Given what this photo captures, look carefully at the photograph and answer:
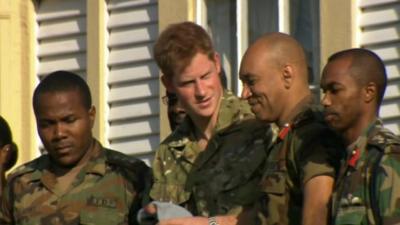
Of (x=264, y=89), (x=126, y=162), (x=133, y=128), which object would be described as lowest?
(x=133, y=128)

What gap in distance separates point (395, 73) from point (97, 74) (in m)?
2.61

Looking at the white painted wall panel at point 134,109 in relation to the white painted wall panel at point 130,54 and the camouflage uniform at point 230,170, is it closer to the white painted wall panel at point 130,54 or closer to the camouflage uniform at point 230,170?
the white painted wall panel at point 130,54

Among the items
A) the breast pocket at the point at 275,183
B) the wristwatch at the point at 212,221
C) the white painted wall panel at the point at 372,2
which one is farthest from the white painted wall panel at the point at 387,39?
the breast pocket at the point at 275,183

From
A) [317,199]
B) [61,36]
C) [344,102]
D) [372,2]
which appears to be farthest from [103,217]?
[61,36]

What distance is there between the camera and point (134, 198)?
9000 millimetres

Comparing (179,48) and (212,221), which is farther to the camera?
(179,48)

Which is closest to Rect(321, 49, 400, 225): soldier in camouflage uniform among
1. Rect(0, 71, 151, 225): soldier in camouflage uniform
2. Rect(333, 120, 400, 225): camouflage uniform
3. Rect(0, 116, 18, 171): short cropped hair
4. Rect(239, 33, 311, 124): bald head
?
Rect(333, 120, 400, 225): camouflage uniform

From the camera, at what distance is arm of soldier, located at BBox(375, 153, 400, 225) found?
734 centimetres

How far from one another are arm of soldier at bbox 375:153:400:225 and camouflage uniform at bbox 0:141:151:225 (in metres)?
1.85

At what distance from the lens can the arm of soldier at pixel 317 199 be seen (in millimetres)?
7586

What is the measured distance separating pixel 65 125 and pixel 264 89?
136cm

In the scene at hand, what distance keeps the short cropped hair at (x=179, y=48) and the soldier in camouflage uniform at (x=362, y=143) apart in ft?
2.82

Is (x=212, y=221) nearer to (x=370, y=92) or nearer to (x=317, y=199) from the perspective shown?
(x=317, y=199)

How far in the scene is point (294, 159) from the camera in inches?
307
